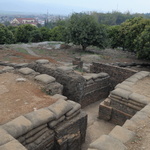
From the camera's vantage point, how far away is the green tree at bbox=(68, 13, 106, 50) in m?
21.4

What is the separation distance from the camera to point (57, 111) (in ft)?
16.0

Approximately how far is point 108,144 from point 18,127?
6.30 ft

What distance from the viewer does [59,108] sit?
5004 mm

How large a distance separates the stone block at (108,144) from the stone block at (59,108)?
123 centimetres

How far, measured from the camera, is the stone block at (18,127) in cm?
398

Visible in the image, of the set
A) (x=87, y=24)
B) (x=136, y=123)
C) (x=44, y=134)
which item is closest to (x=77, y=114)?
(x=44, y=134)

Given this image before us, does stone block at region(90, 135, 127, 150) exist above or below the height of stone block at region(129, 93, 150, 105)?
above

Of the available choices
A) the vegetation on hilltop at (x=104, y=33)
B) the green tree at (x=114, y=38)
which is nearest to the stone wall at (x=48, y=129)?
the vegetation on hilltop at (x=104, y=33)

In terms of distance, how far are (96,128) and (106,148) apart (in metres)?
3.14

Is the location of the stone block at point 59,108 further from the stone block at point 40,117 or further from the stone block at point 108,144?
the stone block at point 108,144

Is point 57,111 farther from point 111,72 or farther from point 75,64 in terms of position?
point 75,64

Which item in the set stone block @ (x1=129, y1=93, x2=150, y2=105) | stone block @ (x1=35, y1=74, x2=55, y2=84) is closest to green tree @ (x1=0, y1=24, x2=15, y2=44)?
stone block @ (x1=35, y1=74, x2=55, y2=84)

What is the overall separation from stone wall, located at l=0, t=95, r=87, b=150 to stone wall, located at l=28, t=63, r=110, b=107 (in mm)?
1516

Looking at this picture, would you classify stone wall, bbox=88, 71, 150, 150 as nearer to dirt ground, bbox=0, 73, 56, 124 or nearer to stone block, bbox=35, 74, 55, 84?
dirt ground, bbox=0, 73, 56, 124
